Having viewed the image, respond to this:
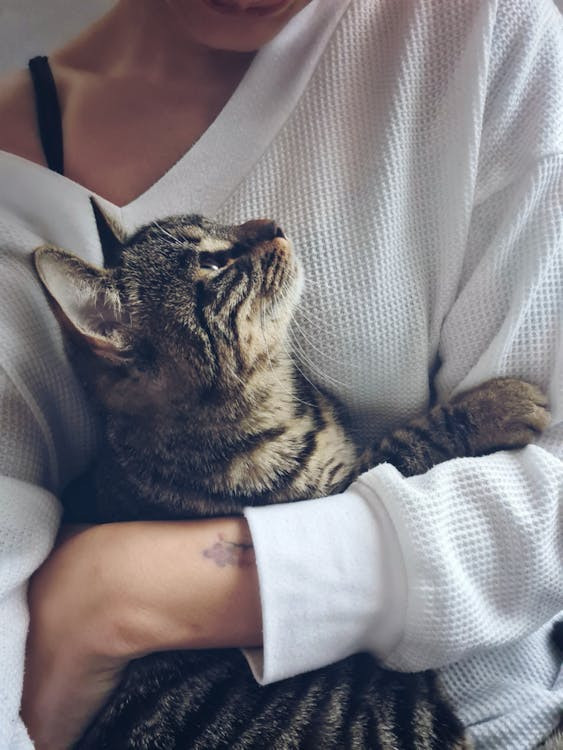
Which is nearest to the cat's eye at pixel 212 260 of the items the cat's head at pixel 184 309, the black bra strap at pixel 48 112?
the cat's head at pixel 184 309

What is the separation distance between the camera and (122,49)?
0.54m

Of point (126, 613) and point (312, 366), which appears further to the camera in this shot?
point (312, 366)

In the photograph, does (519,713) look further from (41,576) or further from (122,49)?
(122,49)

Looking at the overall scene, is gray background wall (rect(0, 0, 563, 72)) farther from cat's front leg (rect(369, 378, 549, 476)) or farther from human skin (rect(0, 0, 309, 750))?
cat's front leg (rect(369, 378, 549, 476))

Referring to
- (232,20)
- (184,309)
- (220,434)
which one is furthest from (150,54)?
(220,434)

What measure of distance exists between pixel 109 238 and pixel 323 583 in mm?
318

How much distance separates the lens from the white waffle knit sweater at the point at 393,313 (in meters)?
0.48

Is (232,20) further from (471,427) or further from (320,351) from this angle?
(471,427)

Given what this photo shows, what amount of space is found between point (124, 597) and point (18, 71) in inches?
16.0

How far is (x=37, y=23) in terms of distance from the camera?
49 cm

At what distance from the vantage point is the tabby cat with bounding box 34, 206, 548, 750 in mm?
500

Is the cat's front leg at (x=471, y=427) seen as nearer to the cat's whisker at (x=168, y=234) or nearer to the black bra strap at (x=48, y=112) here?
the cat's whisker at (x=168, y=234)

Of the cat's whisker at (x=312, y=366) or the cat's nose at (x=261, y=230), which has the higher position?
the cat's nose at (x=261, y=230)

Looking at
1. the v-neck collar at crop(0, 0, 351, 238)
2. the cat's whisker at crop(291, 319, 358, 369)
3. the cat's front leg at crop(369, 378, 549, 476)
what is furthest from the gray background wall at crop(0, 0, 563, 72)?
the cat's front leg at crop(369, 378, 549, 476)
